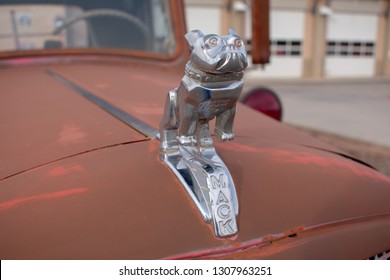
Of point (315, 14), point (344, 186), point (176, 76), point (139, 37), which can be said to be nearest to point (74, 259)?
point (344, 186)

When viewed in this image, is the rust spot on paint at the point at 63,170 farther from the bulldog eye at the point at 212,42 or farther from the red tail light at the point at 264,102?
the red tail light at the point at 264,102

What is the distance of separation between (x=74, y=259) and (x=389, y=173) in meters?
4.70

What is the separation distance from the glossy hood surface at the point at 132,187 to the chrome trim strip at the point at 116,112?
25 mm

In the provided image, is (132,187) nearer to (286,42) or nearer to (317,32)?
(286,42)

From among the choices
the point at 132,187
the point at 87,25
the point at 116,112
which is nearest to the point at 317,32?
the point at 87,25

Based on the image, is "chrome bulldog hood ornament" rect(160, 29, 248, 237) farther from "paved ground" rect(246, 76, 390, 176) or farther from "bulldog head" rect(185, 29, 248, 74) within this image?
"paved ground" rect(246, 76, 390, 176)

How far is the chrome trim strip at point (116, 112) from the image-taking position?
1.35 metres

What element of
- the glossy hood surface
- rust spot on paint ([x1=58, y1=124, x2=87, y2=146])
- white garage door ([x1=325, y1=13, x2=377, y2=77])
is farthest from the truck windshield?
white garage door ([x1=325, y1=13, x2=377, y2=77])

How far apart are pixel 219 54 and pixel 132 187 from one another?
38 centimetres

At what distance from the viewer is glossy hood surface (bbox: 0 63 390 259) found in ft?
3.10

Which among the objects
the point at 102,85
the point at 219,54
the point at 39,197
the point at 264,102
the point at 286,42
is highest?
the point at 219,54

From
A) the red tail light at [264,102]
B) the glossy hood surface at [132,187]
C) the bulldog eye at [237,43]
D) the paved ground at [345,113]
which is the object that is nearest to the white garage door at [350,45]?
the paved ground at [345,113]

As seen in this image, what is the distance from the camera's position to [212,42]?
918mm
